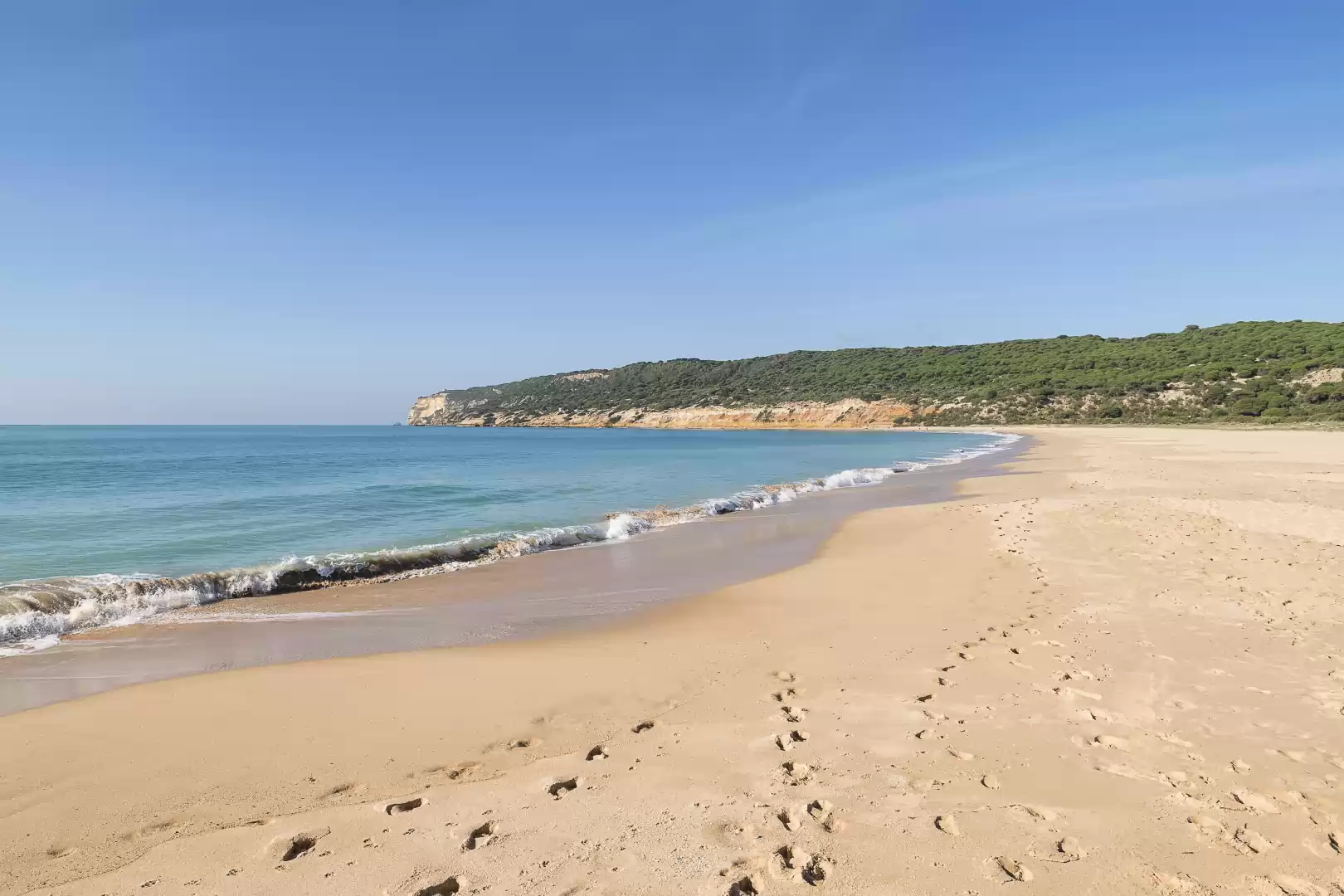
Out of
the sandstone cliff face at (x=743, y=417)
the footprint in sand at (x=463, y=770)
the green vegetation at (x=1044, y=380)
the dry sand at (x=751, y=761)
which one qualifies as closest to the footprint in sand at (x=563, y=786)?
the dry sand at (x=751, y=761)

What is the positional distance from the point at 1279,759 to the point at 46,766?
7.37 metres

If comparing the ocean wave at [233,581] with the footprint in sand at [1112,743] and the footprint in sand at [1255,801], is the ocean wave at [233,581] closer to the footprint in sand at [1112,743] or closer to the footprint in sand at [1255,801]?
the footprint in sand at [1112,743]

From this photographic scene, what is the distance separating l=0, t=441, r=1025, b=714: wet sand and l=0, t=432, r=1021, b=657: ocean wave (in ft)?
1.14

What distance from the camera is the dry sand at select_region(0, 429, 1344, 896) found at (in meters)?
3.04

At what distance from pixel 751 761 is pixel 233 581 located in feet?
28.1

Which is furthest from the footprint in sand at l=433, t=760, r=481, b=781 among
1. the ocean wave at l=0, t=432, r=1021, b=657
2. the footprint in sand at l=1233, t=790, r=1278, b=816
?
the ocean wave at l=0, t=432, r=1021, b=657

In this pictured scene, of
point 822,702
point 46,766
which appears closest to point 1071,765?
point 822,702

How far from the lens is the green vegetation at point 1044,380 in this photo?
183 ft

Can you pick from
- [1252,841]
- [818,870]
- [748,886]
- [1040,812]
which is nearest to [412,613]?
[748,886]

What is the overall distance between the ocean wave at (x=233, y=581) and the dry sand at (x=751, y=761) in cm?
324

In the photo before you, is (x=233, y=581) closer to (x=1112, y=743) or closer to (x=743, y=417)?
(x=1112, y=743)

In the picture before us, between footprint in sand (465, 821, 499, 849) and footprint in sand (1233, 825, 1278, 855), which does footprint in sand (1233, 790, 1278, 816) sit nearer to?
footprint in sand (1233, 825, 1278, 855)

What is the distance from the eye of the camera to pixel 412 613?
8172 mm

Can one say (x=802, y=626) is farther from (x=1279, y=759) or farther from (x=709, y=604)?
(x=1279, y=759)
